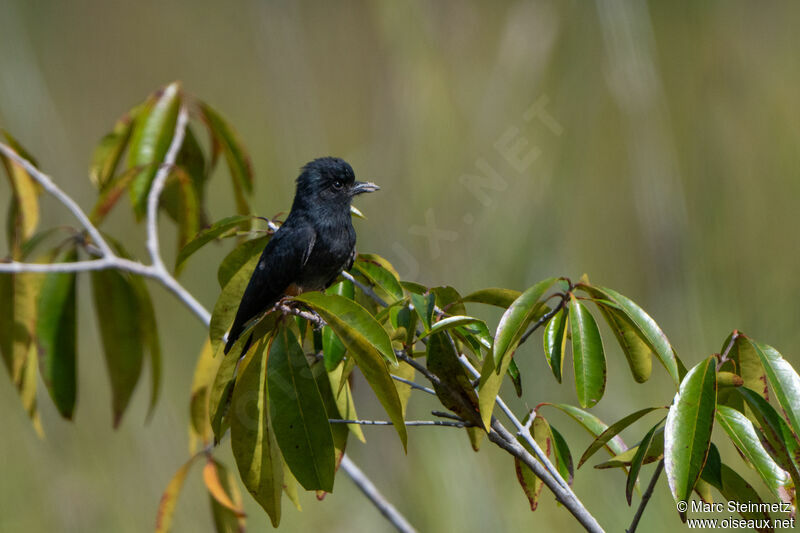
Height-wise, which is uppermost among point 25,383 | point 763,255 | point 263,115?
point 263,115

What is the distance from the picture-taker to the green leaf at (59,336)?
6.76 feet

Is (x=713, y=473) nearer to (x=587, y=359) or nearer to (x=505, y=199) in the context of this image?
(x=587, y=359)

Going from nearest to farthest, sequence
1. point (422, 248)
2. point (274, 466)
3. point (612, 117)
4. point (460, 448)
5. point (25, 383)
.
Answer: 1. point (274, 466)
2. point (25, 383)
3. point (460, 448)
4. point (422, 248)
5. point (612, 117)

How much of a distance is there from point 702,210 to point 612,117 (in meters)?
0.94

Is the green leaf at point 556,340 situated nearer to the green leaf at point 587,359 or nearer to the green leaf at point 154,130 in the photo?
the green leaf at point 587,359

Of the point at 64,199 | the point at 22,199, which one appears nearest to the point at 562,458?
the point at 64,199

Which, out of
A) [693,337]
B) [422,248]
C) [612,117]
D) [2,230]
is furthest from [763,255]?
[2,230]

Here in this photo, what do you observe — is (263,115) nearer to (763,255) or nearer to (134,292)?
(134,292)

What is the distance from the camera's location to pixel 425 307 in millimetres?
1219

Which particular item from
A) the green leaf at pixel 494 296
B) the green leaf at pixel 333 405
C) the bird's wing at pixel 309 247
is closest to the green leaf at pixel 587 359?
the green leaf at pixel 494 296

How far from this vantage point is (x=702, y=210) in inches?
134

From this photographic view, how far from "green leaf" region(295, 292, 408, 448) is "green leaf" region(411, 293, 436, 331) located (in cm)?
10

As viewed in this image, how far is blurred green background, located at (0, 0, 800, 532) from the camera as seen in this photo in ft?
10.2

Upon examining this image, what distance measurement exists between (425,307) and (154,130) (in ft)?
4.77
